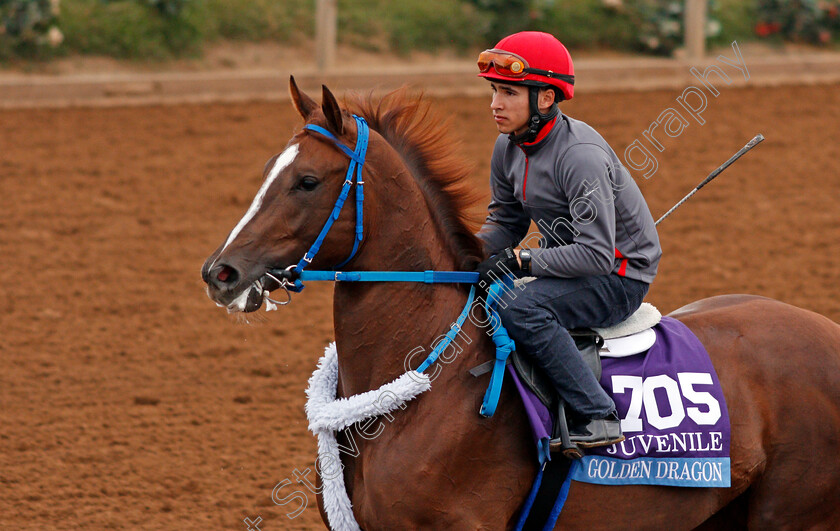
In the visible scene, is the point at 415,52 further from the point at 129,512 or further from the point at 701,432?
the point at 701,432

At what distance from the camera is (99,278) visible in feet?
26.3

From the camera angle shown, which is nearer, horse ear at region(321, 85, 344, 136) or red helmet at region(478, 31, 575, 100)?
horse ear at region(321, 85, 344, 136)

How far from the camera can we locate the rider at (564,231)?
3402mm

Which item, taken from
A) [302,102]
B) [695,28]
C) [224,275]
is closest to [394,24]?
[695,28]

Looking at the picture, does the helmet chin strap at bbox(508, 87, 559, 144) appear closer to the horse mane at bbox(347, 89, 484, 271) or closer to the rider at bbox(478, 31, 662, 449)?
the rider at bbox(478, 31, 662, 449)

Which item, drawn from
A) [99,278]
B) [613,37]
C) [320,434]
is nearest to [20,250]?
[99,278]

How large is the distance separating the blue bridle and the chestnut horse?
0.10 feet

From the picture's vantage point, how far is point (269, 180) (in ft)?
10.6

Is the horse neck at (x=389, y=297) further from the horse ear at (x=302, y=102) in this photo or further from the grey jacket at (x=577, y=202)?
the grey jacket at (x=577, y=202)

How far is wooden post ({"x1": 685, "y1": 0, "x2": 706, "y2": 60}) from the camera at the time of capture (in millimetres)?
13828

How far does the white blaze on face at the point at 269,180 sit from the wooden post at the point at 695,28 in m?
11.7

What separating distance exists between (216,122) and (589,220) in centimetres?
874

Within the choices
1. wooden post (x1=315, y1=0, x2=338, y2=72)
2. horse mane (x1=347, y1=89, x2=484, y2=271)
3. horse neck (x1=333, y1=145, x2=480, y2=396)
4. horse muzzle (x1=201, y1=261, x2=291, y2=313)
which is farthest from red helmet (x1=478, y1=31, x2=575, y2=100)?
wooden post (x1=315, y1=0, x2=338, y2=72)

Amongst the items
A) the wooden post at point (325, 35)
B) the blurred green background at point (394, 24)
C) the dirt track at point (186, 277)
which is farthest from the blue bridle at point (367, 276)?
the blurred green background at point (394, 24)
